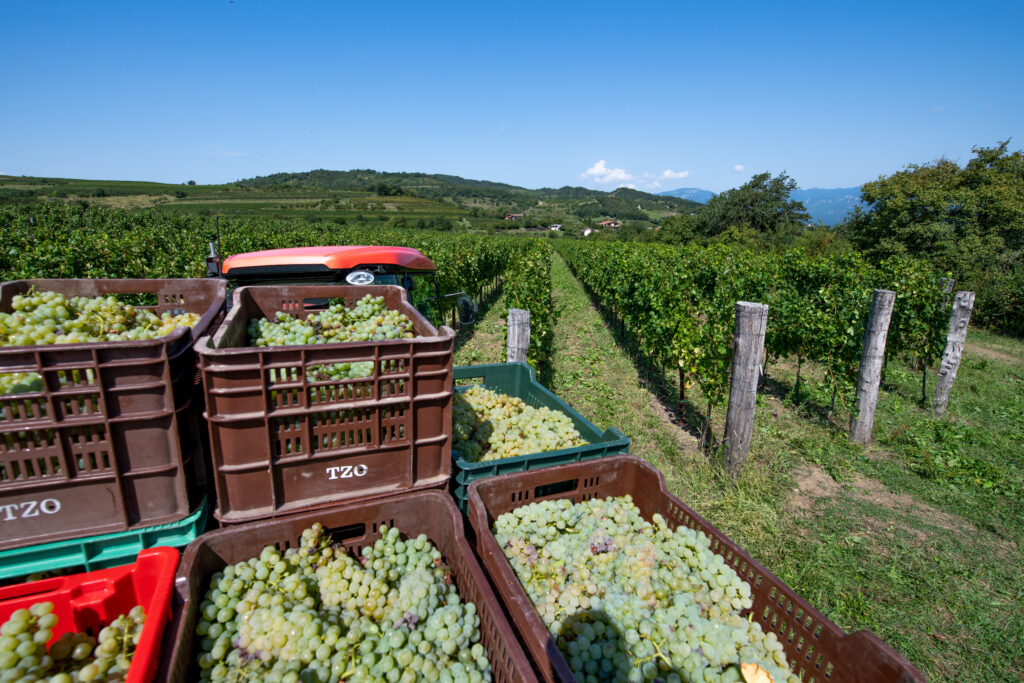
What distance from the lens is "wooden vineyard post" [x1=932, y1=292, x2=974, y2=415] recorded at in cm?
679

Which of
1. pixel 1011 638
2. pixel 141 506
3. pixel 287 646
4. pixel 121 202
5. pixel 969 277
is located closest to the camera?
pixel 287 646

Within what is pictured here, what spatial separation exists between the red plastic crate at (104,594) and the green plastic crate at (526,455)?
1258mm

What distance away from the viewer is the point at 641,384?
826 centimetres

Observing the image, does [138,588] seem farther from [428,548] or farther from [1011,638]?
[1011,638]

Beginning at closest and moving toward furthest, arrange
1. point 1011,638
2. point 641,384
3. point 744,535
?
point 1011,638 < point 744,535 < point 641,384

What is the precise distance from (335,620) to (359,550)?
425 millimetres

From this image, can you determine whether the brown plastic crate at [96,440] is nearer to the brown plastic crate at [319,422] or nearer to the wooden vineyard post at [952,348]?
the brown plastic crate at [319,422]

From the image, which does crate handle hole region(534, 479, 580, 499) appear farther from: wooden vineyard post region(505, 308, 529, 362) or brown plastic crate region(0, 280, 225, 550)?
wooden vineyard post region(505, 308, 529, 362)

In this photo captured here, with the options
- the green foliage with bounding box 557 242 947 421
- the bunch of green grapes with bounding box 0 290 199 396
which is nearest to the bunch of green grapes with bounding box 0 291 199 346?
the bunch of green grapes with bounding box 0 290 199 396

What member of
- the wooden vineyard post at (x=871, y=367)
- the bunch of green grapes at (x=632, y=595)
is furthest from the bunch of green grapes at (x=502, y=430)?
the wooden vineyard post at (x=871, y=367)

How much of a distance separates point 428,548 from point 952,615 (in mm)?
3798

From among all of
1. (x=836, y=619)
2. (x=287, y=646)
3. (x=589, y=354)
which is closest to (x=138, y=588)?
(x=287, y=646)

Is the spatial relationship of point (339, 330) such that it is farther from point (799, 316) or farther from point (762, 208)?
point (762, 208)

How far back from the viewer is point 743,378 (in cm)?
469
